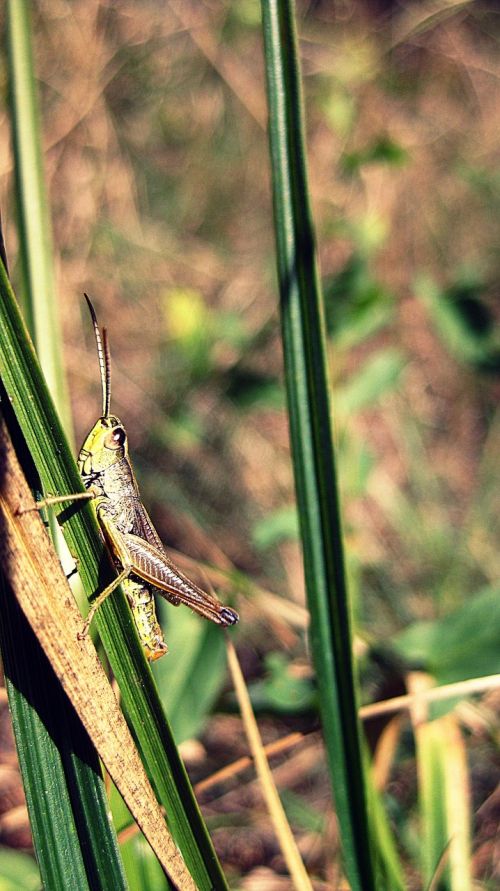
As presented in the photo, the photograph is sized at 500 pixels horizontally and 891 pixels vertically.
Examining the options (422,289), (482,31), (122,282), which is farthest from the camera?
(482,31)

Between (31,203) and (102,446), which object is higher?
(31,203)

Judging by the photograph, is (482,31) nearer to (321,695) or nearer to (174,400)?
(174,400)

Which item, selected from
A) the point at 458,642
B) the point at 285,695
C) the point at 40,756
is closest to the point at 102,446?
the point at 40,756

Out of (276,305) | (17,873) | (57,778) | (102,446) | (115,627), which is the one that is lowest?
(17,873)

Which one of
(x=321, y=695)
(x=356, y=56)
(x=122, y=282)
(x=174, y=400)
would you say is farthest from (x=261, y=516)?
(x=356, y=56)

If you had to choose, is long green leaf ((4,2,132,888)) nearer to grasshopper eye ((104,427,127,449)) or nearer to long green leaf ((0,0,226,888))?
long green leaf ((0,0,226,888))

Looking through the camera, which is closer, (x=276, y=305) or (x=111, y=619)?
(x=111, y=619)

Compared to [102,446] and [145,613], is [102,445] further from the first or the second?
[145,613]
